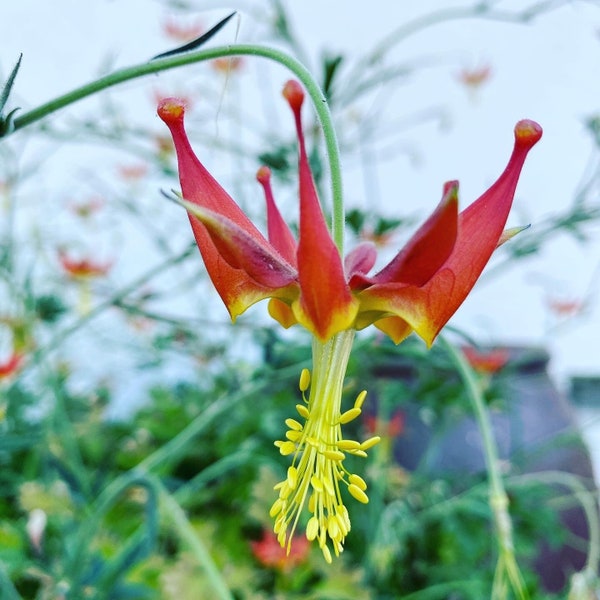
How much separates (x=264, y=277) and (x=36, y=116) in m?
0.10

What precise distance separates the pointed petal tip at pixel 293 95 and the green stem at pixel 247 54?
0.04 feet

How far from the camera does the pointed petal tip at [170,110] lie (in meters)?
0.22

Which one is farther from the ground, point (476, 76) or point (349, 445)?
point (476, 76)

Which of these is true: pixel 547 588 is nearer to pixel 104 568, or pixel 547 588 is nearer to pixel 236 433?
pixel 236 433

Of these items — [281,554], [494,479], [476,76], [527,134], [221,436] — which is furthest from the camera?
[476,76]

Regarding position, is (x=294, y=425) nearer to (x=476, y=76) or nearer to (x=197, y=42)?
(x=197, y=42)

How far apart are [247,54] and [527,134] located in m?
0.10

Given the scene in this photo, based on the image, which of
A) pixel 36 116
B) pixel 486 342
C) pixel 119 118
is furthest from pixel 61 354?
pixel 36 116

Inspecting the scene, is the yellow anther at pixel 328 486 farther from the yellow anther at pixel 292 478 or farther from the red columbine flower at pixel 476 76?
the red columbine flower at pixel 476 76

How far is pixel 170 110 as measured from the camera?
8.7 inches

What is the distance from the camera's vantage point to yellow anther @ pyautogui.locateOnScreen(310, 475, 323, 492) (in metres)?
0.29

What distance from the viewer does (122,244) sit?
4.58ft

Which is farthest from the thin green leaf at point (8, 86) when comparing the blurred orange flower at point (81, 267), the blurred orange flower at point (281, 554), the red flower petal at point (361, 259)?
the blurred orange flower at point (81, 267)

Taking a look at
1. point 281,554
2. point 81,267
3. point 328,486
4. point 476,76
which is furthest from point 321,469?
point 476,76
